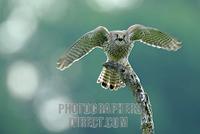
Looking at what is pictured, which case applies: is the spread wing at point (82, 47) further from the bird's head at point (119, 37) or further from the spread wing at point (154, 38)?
the spread wing at point (154, 38)

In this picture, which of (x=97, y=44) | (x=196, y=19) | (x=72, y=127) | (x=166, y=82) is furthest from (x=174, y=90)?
(x=97, y=44)

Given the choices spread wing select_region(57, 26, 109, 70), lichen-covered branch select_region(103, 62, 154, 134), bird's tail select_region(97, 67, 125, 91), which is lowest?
lichen-covered branch select_region(103, 62, 154, 134)

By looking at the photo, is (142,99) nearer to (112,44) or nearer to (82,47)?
(82,47)

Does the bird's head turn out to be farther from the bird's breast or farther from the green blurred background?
the green blurred background

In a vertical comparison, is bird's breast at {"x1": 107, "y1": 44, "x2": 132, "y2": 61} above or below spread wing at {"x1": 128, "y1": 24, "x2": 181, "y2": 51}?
below

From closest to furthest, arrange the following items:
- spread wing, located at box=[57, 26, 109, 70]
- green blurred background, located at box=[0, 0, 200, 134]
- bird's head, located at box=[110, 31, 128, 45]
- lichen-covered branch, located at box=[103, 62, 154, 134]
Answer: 1. lichen-covered branch, located at box=[103, 62, 154, 134]
2. spread wing, located at box=[57, 26, 109, 70]
3. bird's head, located at box=[110, 31, 128, 45]
4. green blurred background, located at box=[0, 0, 200, 134]

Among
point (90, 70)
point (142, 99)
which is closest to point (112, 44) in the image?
point (142, 99)

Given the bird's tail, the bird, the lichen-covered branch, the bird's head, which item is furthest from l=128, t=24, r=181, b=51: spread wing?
the lichen-covered branch
